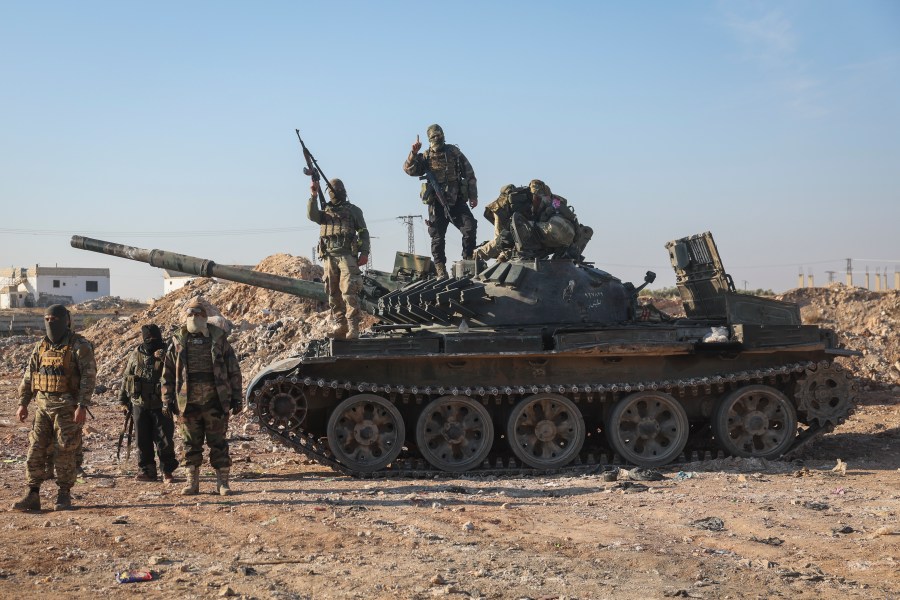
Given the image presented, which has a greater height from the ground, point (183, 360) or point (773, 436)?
point (183, 360)

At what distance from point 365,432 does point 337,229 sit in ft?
10.0

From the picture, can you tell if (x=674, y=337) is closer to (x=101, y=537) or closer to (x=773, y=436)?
(x=773, y=436)

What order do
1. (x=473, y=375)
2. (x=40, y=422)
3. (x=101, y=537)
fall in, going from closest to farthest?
(x=101, y=537) → (x=40, y=422) → (x=473, y=375)

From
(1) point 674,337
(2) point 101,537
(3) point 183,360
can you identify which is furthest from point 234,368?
(1) point 674,337

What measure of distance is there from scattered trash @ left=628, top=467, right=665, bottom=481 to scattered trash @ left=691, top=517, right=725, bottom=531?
3.27m

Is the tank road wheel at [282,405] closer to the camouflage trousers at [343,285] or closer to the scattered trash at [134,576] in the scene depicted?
the camouflage trousers at [343,285]

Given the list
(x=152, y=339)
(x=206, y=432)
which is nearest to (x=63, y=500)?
(x=206, y=432)

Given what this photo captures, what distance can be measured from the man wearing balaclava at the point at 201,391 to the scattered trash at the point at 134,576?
13.1ft

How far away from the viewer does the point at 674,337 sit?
14.8m

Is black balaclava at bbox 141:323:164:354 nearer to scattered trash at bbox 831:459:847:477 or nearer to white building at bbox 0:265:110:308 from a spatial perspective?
scattered trash at bbox 831:459:847:477

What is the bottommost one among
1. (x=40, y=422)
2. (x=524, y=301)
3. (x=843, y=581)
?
(x=843, y=581)

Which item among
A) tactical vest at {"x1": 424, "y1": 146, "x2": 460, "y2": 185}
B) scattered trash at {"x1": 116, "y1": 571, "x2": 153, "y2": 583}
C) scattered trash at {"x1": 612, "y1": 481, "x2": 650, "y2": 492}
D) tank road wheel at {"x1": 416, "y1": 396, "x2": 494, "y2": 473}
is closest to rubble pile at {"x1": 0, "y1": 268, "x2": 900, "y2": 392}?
tactical vest at {"x1": 424, "y1": 146, "x2": 460, "y2": 185}

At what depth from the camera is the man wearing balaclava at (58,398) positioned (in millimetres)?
11062

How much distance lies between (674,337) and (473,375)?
2.87 metres
